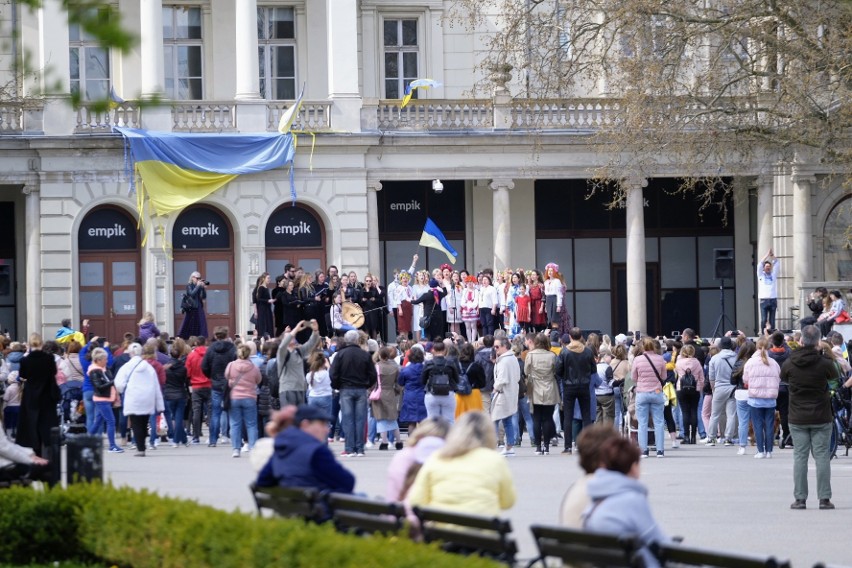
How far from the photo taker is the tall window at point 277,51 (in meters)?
49.0

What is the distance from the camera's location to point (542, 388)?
87.7ft

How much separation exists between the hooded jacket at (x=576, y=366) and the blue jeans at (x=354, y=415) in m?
3.02

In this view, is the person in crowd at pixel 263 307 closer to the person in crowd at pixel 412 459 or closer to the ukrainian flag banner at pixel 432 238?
the ukrainian flag banner at pixel 432 238

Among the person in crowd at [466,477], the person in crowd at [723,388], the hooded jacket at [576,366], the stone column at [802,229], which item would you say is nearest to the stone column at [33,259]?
the stone column at [802,229]

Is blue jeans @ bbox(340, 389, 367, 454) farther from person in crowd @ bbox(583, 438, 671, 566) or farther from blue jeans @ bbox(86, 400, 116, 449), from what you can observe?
person in crowd @ bbox(583, 438, 671, 566)

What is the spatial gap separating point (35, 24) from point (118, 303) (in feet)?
24.9

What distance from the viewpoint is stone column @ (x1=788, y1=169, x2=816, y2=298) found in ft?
152

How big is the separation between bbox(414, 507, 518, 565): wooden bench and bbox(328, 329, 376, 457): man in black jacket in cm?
1492

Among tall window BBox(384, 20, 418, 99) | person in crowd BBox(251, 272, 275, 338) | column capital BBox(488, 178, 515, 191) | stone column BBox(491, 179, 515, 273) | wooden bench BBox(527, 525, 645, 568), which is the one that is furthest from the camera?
tall window BBox(384, 20, 418, 99)

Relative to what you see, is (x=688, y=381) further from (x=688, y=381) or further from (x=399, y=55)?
(x=399, y=55)

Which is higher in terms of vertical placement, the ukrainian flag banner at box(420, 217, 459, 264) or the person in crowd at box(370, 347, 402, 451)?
the ukrainian flag banner at box(420, 217, 459, 264)

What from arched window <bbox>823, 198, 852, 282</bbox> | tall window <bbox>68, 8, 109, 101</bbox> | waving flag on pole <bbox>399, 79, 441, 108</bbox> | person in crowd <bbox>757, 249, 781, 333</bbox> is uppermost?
tall window <bbox>68, 8, 109, 101</bbox>

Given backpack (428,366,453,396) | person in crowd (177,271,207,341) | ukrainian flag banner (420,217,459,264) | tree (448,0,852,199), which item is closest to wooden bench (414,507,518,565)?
backpack (428,366,453,396)

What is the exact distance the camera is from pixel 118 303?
149 feet
